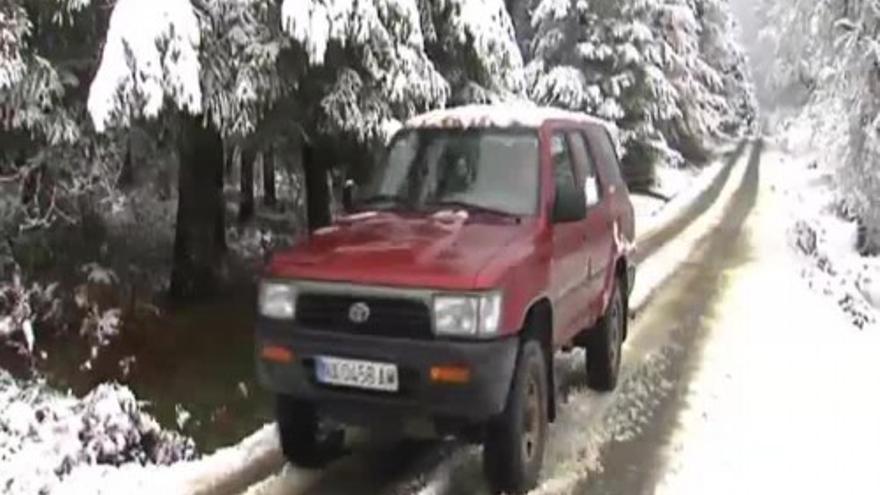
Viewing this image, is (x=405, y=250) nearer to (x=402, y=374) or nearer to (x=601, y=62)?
Result: (x=402, y=374)

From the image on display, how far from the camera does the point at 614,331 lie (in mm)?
8750

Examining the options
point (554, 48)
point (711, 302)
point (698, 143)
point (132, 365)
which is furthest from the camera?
point (698, 143)

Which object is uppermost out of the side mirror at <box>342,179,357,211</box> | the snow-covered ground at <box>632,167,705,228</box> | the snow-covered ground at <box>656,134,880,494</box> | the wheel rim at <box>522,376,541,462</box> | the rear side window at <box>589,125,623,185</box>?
the rear side window at <box>589,125,623,185</box>

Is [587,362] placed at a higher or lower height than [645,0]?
lower

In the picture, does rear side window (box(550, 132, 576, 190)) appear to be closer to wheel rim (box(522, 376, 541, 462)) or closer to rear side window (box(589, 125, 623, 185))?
rear side window (box(589, 125, 623, 185))

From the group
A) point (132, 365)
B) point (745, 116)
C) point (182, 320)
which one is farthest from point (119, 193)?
point (745, 116)

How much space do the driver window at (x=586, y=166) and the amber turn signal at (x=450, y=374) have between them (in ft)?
8.35

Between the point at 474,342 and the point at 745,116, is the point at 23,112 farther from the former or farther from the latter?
the point at 745,116

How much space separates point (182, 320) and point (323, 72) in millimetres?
2887

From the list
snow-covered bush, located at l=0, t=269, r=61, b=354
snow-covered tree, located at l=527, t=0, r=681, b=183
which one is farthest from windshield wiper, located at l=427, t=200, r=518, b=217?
snow-covered tree, located at l=527, t=0, r=681, b=183

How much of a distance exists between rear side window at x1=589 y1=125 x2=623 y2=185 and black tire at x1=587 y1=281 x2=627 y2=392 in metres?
1.05

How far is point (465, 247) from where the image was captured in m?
5.96

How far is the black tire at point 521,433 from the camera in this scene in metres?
5.83

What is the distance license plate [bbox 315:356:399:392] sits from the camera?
562cm
